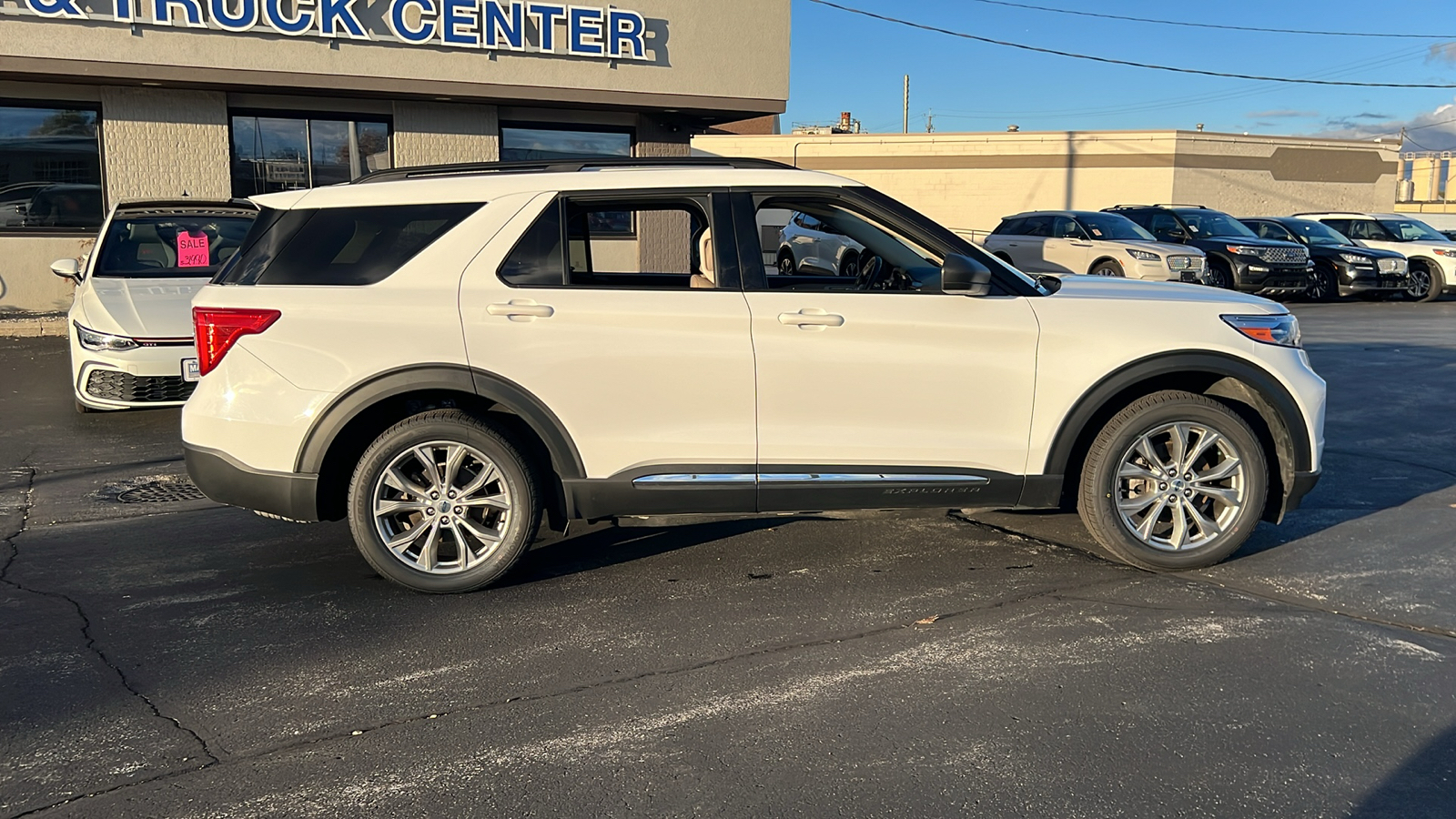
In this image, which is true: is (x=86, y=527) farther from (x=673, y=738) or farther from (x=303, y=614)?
(x=673, y=738)

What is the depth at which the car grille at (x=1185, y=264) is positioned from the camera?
1762 cm

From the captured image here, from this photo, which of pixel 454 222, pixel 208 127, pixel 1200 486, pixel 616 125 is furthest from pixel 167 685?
pixel 616 125

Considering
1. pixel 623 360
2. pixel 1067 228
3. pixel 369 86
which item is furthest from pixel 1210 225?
pixel 623 360

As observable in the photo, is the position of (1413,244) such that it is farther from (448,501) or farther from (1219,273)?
(448,501)

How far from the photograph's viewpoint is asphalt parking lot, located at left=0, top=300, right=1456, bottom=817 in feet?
10.9

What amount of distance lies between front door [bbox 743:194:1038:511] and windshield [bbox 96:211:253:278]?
6553 millimetres

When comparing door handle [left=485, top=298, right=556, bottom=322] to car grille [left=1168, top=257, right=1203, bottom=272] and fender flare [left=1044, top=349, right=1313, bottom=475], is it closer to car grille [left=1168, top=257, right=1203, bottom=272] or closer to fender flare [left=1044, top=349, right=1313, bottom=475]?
fender flare [left=1044, top=349, right=1313, bottom=475]

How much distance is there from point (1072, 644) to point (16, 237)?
46.7 ft

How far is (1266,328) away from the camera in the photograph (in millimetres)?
5262

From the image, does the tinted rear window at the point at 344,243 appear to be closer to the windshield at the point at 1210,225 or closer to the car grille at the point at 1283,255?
the car grille at the point at 1283,255

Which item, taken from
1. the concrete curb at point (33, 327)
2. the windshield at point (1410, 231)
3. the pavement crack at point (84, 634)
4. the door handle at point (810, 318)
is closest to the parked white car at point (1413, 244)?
the windshield at point (1410, 231)

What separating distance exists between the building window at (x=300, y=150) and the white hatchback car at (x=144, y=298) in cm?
448

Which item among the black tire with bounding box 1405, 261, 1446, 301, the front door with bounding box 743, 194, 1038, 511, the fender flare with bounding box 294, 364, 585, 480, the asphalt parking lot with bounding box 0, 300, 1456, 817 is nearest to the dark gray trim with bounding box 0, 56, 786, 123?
the asphalt parking lot with bounding box 0, 300, 1456, 817

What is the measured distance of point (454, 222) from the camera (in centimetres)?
493
